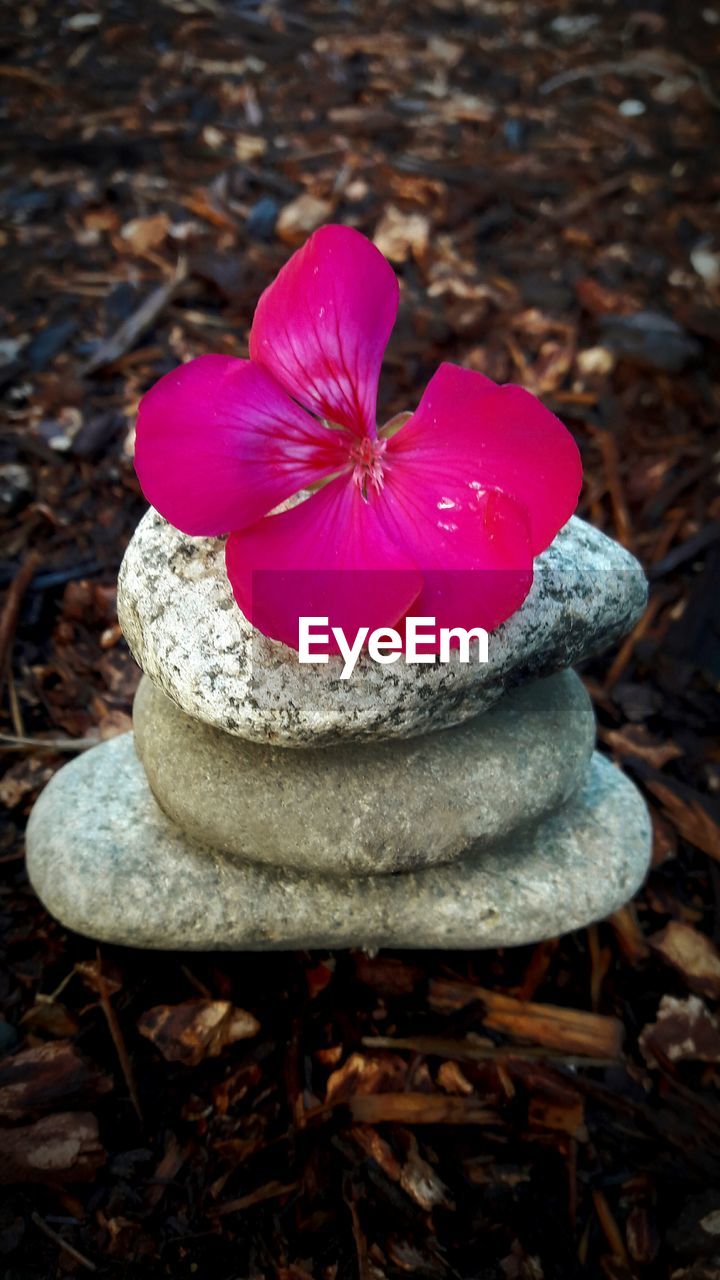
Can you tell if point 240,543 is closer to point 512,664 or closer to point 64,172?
point 512,664

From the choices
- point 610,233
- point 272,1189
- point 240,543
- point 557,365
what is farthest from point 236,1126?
point 610,233

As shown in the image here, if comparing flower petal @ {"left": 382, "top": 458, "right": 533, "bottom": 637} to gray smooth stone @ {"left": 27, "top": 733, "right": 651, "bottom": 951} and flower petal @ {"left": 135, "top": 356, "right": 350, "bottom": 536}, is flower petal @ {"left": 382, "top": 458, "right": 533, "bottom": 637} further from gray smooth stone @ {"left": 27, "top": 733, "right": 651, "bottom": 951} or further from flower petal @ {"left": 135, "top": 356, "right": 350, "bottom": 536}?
gray smooth stone @ {"left": 27, "top": 733, "right": 651, "bottom": 951}

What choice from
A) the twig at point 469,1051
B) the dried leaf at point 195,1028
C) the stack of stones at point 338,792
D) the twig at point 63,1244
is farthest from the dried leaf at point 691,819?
the twig at point 63,1244

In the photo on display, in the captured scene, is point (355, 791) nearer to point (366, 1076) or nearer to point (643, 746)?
point (366, 1076)

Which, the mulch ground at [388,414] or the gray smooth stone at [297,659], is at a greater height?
the gray smooth stone at [297,659]

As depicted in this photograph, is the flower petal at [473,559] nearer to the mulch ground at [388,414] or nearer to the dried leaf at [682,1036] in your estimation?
the mulch ground at [388,414]

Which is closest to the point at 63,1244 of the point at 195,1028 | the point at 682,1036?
the point at 195,1028

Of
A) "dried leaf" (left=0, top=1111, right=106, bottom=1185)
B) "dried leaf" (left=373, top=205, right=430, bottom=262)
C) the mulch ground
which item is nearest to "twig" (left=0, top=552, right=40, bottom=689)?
the mulch ground
